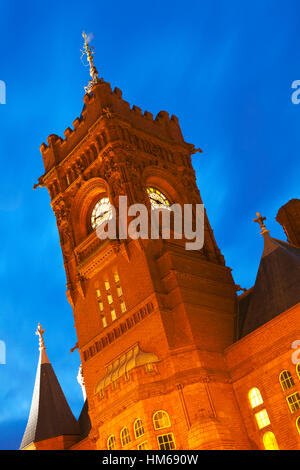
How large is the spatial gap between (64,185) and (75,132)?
15.9ft

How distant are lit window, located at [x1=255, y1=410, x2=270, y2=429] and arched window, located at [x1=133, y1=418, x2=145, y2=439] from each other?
6667 mm

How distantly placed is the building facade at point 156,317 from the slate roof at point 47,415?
0.11m

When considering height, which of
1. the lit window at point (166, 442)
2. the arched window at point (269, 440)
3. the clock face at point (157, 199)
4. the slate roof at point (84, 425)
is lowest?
the arched window at point (269, 440)

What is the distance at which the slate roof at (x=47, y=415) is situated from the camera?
4381 cm

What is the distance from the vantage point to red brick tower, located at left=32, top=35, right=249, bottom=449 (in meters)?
33.4

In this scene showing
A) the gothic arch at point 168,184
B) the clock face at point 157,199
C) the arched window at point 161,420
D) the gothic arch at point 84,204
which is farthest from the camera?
the gothic arch at point 168,184

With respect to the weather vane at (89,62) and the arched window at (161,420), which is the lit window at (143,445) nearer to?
the arched window at (161,420)

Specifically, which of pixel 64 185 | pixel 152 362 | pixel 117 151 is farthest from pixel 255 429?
pixel 64 185

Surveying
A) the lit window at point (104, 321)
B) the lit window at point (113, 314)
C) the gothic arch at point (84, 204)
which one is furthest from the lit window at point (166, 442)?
the gothic arch at point (84, 204)

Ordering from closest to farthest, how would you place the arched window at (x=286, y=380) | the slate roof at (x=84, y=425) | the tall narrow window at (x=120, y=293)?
1. the arched window at (x=286, y=380)
2. the tall narrow window at (x=120, y=293)
3. the slate roof at (x=84, y=425)

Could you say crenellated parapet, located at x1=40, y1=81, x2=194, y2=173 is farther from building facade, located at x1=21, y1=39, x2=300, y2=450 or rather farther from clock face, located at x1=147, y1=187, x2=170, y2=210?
clock face, located at x1=147, y1=187, x2=170, y2=210

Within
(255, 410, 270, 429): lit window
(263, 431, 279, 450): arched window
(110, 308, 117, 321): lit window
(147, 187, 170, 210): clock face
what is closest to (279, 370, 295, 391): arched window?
(255, 410, 270, 429): lit window

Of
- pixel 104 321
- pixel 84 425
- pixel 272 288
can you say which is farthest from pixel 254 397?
pixel 84 425
